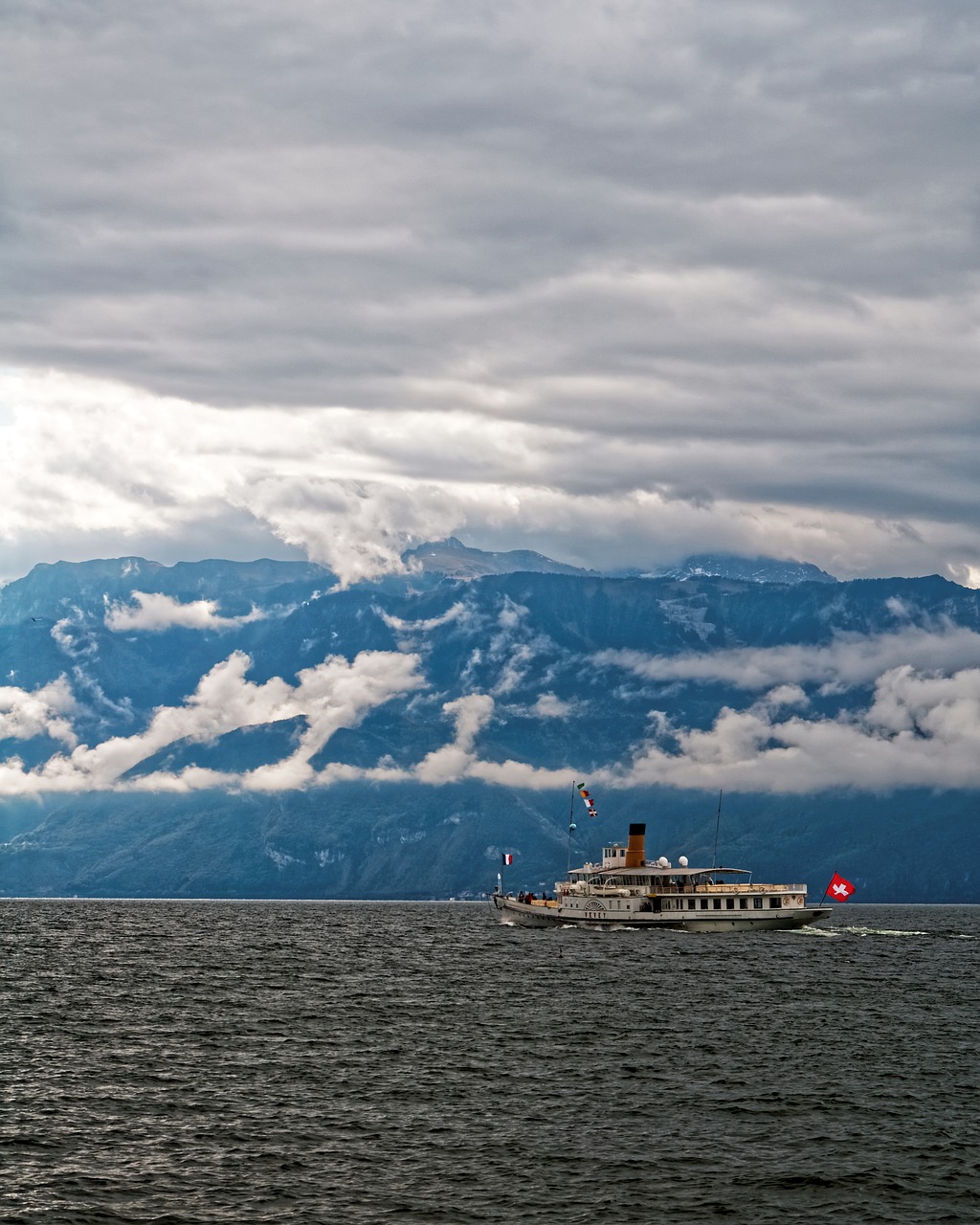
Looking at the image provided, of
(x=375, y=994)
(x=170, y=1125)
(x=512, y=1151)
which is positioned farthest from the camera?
(x=375, y=994)

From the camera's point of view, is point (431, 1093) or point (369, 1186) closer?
point (369, 1186)

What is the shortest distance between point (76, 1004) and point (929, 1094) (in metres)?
71.3

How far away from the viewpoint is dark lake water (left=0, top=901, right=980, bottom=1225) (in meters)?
66.7

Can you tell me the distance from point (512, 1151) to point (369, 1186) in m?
9.10

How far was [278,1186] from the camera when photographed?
68.1 meters

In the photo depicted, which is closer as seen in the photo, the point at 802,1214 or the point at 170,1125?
the point at 802,1214

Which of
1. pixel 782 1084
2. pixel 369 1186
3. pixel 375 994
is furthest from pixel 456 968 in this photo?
pixel 369 1186

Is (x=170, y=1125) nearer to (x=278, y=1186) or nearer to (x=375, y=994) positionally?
(x=278, y=1186)

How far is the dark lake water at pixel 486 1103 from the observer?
219 feet

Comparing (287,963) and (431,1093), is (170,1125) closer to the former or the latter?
(431,1093)

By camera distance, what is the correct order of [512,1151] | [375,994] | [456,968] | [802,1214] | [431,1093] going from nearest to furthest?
[802,1214], [512,1151], [431,1093], [375,994], [456,968]

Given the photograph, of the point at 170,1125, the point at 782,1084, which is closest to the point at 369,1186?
the point at 170,1125

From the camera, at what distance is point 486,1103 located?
8638cm

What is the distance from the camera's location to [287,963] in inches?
7274
